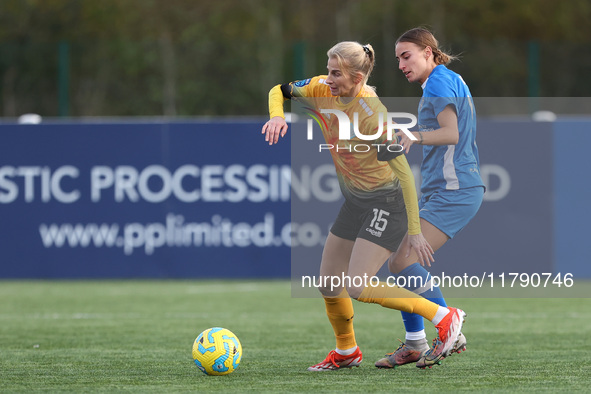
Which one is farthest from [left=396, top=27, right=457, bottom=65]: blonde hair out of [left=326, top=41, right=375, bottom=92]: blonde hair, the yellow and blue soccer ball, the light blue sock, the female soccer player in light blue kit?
the yellow and blue soccer ball

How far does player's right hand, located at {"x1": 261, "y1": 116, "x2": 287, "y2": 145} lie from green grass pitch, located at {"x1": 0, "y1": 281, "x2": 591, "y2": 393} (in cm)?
135

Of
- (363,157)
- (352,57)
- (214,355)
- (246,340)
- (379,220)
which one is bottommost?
(246,340)

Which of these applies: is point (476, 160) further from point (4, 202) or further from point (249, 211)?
point (4, 202)

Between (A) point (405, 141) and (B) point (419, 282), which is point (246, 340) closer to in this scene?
(B) point (419, 282)

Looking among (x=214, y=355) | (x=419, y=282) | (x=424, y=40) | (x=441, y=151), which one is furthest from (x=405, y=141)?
(x=214, y=355)

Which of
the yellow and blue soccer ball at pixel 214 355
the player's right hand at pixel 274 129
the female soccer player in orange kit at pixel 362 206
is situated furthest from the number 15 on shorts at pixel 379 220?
the yellow and blue soccer ball at pixel 214 355

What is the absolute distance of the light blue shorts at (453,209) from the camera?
245 inches

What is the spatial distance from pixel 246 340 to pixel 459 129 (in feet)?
9.04

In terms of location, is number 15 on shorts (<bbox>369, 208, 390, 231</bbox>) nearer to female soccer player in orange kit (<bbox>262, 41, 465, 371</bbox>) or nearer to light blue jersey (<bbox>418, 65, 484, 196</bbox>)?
female soccer player in orange kit (<bbox>262, 41, 465, 371</bbox>)

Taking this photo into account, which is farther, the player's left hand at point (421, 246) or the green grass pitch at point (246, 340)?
the player's left hand at point (421, 246)

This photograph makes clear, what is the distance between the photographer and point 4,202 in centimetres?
1275

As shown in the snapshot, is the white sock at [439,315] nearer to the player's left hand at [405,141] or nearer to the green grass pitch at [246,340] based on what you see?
the green grass pitch at [246,340]

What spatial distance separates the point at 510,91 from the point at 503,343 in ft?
36.3

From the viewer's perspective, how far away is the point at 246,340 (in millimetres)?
8125
